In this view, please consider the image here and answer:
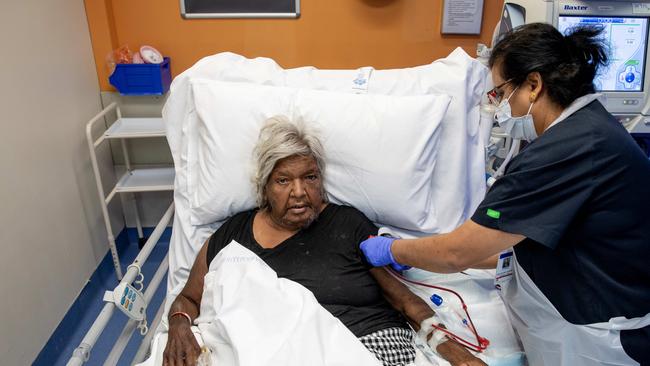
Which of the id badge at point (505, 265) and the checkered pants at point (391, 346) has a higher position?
the id badge at point (505, 265)

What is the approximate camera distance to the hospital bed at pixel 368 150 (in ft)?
5.82

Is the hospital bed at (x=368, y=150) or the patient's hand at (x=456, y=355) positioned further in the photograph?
the hospital bed at (x=368, y=150)

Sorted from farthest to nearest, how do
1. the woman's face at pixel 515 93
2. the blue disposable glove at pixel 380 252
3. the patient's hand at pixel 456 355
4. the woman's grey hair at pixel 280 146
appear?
the woman's grey hair at pixel 280 146
the blue disposable glove at pixel 380 252
the patient's hand at pixel 456 355
the woman's face at pixel 515 93

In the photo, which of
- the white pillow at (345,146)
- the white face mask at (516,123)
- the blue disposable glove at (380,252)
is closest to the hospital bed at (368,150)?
the white pillow at (345,146)

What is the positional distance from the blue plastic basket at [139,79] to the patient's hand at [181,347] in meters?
1.38

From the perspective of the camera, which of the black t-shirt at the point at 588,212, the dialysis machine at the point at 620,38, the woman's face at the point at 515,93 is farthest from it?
the dialysis machine at the point at 620,38

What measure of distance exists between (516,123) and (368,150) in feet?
2.03

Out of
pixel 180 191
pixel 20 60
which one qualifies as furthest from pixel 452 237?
pixel 20 60

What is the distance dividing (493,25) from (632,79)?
0.74 meters

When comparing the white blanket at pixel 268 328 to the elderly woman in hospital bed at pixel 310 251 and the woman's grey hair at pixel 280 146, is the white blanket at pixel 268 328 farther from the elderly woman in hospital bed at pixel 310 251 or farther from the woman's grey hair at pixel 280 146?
the woman's grey hair at pixel 280 146

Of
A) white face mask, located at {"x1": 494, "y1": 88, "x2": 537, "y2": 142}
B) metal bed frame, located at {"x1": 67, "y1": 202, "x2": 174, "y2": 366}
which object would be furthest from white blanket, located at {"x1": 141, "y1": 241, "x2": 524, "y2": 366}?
white face mask, located at {"x1": 494, "y1": 88, "x2": 537, "y2": 142}

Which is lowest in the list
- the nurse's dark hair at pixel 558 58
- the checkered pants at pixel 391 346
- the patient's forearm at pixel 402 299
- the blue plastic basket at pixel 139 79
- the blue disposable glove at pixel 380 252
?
the checkered pants at pixel 391 346

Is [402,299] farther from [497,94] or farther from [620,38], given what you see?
[620,38]

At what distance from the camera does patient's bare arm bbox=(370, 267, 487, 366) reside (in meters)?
1.36
